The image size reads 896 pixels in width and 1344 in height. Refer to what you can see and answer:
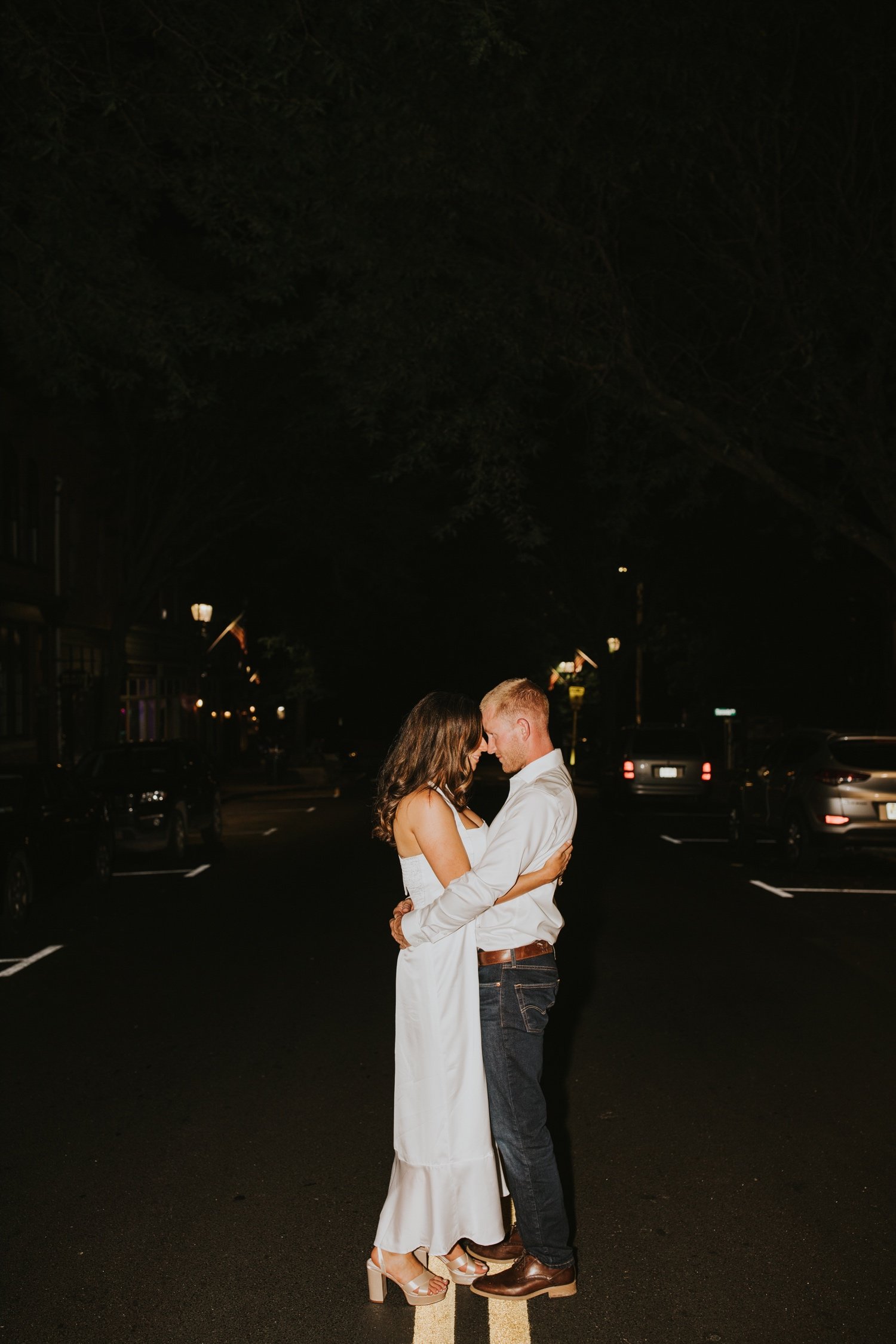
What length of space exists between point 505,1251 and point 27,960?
23.3 ft

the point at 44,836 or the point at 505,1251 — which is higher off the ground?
the point at 44,836

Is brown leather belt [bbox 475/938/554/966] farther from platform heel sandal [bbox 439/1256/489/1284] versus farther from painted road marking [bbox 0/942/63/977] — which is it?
painted road marking [bbox 0/942/63/977]

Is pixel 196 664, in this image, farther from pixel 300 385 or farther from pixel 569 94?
pixel 569 94

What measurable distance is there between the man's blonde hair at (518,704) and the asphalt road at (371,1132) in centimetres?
191

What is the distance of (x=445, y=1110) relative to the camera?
4.18 meters

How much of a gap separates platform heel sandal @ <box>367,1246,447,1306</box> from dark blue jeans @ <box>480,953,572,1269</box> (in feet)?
1.10

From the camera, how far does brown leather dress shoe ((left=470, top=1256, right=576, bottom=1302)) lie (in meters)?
4.18

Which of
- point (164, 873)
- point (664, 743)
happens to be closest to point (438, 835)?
point (164, 873)

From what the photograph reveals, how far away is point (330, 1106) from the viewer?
6.31 meters

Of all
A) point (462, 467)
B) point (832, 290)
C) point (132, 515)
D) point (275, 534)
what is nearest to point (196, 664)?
point (275, 534)

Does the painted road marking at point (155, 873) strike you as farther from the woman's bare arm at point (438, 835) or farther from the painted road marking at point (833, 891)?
the woman's bare arm at point (438, 835)

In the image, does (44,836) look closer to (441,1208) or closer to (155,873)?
(155,873)

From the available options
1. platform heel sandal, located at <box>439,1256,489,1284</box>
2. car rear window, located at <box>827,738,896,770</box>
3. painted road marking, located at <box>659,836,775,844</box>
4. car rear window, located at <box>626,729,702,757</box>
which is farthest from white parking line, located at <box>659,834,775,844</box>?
platform heel sandal, located at <box>439,1256,489,1284</box>

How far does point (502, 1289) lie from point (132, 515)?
83.6ft
